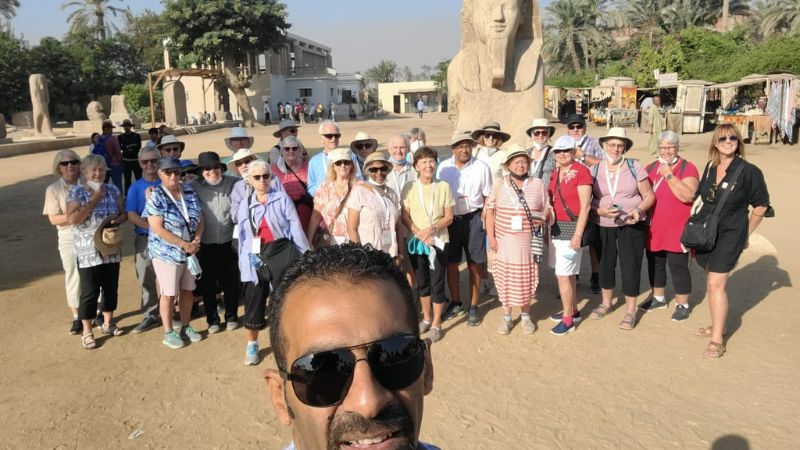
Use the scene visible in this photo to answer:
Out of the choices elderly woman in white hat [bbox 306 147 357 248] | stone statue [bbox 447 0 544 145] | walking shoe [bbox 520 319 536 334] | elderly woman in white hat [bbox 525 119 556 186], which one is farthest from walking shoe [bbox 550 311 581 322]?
stone statue [bbox 447 0 544 145]

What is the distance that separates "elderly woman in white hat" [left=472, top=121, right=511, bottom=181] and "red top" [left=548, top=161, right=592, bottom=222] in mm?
826

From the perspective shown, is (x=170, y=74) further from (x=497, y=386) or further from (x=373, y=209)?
(x=497, y=386)

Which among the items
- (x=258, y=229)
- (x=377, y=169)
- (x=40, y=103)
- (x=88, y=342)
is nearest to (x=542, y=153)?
(x=377, y=169)

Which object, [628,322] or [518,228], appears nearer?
[518,228]

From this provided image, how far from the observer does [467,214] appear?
5227 mm

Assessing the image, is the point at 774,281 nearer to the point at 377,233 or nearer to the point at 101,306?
the point at 377,233

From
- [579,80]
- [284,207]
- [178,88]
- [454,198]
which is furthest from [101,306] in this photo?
[579,80]

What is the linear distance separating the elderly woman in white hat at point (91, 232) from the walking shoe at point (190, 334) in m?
0.71

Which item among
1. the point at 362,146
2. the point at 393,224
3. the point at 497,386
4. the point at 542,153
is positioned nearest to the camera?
the point at 497,386

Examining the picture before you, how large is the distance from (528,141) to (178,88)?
30495 millimetres

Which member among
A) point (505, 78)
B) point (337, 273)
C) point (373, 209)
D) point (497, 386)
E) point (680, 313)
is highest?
point (505, 78)

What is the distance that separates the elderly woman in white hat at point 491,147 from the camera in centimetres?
559

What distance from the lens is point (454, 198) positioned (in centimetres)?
518

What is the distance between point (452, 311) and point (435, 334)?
532 millimetres
